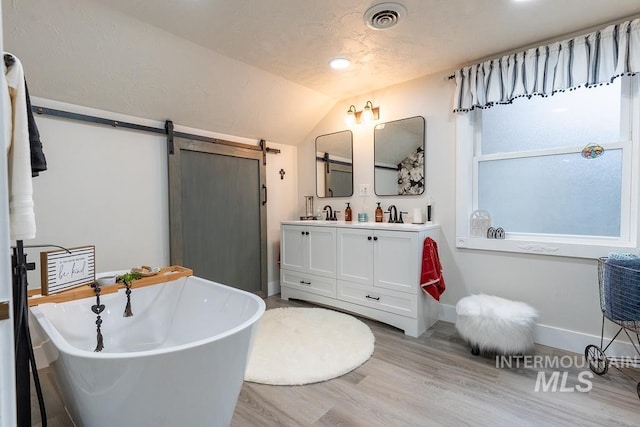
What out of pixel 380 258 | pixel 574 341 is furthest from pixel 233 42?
pixel 574 341

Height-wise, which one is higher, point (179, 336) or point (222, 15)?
point (222, 15)

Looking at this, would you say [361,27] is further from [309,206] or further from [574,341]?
[574,341]

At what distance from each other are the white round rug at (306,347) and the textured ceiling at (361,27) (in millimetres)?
1985

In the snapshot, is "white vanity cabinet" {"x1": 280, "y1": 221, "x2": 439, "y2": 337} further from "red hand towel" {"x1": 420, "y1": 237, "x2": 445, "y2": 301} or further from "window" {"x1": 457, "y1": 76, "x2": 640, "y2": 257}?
"window" {"x1": 457, "y1": 76, "x2": 640, "y2": 257}

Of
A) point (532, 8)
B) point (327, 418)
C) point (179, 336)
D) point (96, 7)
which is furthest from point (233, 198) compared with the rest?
point (532, 8)

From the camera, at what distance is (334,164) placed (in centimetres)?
387

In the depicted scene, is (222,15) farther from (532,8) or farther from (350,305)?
(350,305)

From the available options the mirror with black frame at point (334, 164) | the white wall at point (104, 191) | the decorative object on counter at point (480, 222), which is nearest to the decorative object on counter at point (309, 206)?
the mirror with black frame at point (334, 164)

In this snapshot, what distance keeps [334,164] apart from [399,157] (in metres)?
0.85

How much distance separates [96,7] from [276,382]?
2571mm

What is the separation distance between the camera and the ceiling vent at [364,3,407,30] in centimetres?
198

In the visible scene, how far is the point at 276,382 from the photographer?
203 cm

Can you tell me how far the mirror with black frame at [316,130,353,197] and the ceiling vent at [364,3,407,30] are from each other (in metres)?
1.58

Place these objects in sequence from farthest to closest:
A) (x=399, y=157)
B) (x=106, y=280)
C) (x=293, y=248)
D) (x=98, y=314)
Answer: (x=293, y=248) < (x=399, y=157) < (x=106, y=280) < (x=98, y=314)
